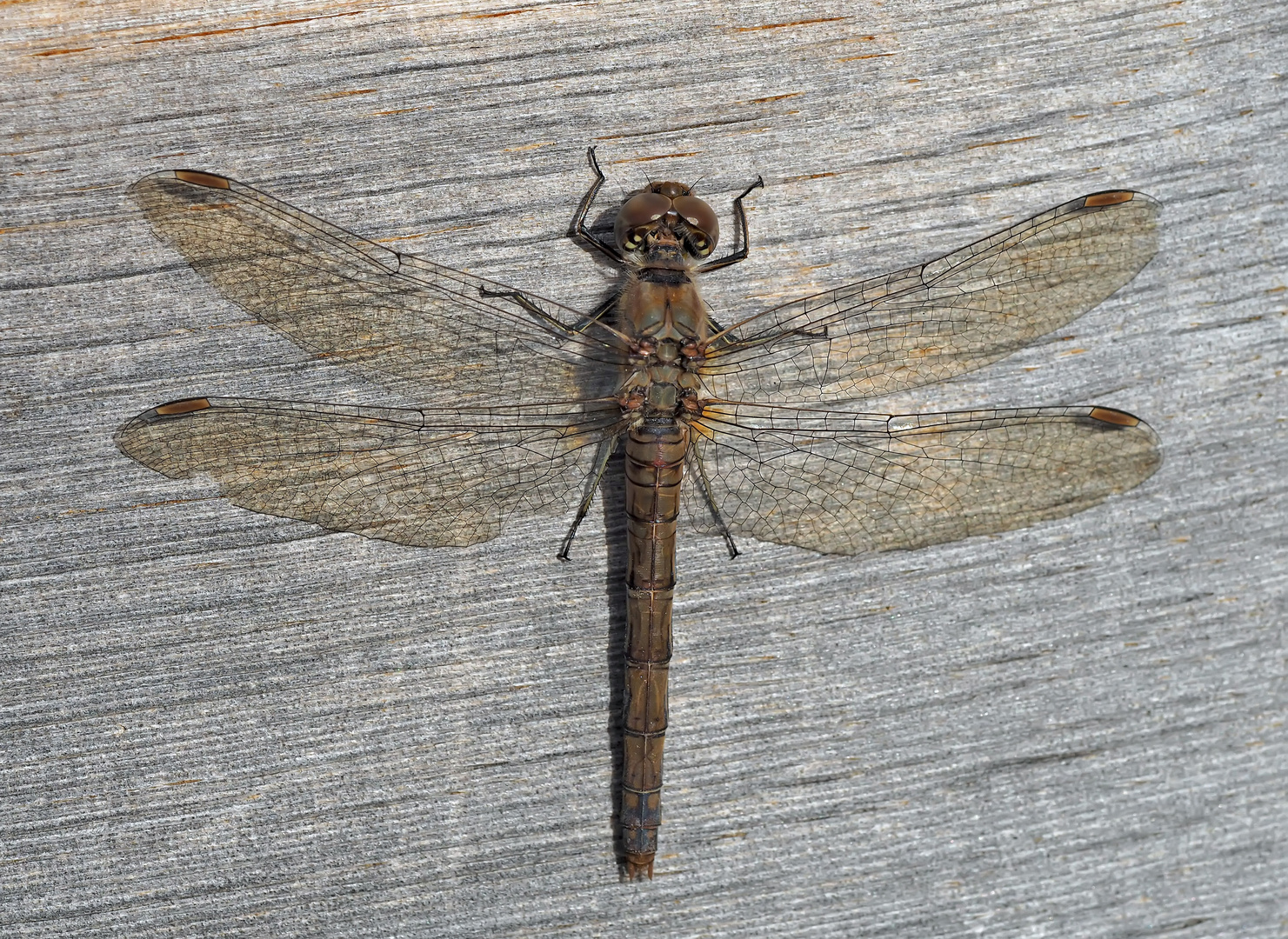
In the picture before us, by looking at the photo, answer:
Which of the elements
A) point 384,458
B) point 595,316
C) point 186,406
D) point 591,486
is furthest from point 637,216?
point 186,406

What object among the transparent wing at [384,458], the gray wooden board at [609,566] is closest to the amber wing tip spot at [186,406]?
the transparent wing at [384,458]

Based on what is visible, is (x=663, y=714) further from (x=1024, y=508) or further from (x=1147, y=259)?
Answer: (x=1147, y=259)

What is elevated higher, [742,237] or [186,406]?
[742,237]

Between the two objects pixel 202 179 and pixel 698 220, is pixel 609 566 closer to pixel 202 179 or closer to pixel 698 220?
pixel 698 220

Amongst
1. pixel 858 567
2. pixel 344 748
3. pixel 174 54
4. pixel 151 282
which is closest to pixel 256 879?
pixel 344 748

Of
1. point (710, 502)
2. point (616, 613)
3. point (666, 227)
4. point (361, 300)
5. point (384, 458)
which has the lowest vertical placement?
point (616, 613)

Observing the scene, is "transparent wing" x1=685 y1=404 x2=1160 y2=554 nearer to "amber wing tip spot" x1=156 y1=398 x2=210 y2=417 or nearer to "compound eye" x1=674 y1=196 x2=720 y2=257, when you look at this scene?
"compound eye" x1=674 y1=196 x2=720 y2=257
